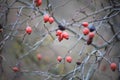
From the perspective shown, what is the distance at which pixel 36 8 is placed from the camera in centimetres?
329

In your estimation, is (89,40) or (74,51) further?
(74,51)

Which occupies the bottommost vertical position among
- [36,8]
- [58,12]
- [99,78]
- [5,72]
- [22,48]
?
[99,78]

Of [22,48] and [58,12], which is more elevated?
[58,12]

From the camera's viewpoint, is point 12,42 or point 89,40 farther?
point 12,42

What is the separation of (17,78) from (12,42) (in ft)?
2.77

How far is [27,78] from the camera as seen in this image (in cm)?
603

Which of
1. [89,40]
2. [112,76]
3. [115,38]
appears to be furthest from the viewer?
[112,76]

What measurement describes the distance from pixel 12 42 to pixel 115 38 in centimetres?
324

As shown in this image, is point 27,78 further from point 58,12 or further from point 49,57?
point 58,12

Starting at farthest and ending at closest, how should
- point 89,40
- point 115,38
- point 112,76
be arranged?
point 112,76 < point 115,38 < point 89,40

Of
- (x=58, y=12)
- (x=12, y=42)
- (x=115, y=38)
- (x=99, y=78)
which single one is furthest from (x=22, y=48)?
(x=115, y=38)

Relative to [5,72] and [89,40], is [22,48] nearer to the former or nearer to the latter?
[5,72]

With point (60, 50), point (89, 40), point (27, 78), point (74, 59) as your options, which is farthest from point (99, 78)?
point (89, 40)

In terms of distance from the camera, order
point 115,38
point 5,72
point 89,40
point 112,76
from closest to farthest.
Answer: point 89,40, point 115,38, point 112,76, point 5,72
